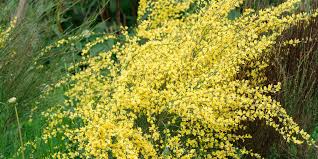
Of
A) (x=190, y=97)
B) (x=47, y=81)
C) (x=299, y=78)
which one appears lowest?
(x=47, y=81)

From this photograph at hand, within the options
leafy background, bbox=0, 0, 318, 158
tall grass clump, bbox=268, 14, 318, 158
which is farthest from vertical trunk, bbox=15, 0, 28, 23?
tall grass clump, bbox=268, 14, 318, 158

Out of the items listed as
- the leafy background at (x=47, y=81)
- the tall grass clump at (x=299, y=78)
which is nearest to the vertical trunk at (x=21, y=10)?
the leafy background at (x=47, y=81)

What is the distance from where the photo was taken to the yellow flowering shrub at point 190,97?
2910mm

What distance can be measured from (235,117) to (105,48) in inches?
104

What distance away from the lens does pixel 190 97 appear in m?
2.94

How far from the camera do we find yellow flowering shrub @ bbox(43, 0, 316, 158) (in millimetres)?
2910

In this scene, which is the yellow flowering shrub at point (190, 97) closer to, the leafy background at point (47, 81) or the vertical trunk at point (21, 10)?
the leafy background at point (47, 81)

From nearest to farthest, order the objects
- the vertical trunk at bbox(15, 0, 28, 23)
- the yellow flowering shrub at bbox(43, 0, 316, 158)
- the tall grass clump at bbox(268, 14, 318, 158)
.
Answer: the yellow flowering shrub at bbox(43, 0, 316, 158)
the tall grass clump at bbox(268, 14, 318, 158)
the vertical trunk at bbox(15, 0, 28, 23)

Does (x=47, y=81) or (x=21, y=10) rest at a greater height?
(x=21, y=10)

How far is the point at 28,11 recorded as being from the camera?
14.9 ft

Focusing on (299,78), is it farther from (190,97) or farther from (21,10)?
(21,10)

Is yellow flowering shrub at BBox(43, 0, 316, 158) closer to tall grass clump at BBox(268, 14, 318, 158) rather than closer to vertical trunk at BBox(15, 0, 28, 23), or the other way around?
tall grass clump at BBox(268, 14, 318, 158)

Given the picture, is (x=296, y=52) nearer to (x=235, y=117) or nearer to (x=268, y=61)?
(x=268, y=61)

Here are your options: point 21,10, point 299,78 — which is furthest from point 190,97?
point 21,10
